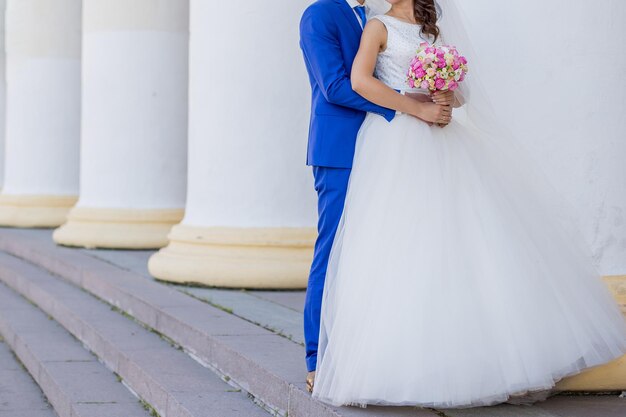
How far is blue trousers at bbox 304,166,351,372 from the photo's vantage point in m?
6.19

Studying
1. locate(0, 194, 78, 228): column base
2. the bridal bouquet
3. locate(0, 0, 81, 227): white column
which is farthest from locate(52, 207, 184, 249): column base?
the bridal bouquet

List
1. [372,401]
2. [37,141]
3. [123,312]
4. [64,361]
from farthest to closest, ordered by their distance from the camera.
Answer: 1. [37,141]
2. [123,312]
3. [64,361]
4. [372,401]

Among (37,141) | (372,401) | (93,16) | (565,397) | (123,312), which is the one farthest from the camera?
(37,141)

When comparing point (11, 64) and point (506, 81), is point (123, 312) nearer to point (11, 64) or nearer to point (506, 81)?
point (506, 81)

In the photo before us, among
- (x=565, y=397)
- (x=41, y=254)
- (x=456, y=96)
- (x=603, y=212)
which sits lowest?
(x=41, y=254)

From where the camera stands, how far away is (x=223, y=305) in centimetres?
1023

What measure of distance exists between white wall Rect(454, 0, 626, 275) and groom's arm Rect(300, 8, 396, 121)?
1.02 metres

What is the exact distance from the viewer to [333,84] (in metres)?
6.03

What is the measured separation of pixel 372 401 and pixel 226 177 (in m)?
6.14

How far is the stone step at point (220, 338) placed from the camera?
6379 mm

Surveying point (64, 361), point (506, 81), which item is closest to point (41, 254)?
point (64, 361)

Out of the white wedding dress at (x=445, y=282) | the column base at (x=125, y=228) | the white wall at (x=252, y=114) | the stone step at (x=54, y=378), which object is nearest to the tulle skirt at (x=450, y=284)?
the white wedding dress at (x=445, y=282)

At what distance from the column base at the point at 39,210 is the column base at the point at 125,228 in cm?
411

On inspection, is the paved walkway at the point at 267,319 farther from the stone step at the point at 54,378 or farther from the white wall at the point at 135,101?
the white wall at the point at 135,101
